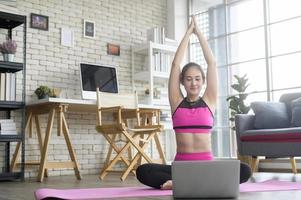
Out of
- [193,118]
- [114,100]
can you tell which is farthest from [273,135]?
[193,118]

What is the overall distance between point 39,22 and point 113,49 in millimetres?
1080

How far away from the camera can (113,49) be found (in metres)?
5.62

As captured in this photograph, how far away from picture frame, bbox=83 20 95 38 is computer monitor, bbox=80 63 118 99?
1.52 feet

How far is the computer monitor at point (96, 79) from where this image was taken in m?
4.97

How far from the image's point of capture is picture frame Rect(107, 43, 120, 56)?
5578 millimetres

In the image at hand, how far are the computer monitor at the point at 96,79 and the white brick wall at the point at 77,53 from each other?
21 centimetres

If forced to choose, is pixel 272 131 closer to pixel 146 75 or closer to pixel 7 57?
pixel 146 75

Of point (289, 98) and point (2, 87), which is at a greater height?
point (2, 87)

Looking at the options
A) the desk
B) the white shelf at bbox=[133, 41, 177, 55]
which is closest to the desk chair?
the desk

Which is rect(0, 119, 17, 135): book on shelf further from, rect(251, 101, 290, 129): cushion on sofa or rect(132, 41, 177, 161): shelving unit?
rect(251, 101, 290, 129): cushion on sofa

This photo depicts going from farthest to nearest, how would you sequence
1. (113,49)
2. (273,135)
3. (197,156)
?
(113,49), (273,135), (197,156)

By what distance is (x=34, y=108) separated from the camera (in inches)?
177

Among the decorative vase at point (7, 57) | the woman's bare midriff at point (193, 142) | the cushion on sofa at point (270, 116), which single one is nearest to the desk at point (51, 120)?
the decorative vase at point (7, 57)

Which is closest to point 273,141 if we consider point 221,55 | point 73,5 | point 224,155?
point 224,155
